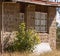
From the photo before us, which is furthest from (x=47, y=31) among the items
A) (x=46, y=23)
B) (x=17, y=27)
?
(x=17, y=27)

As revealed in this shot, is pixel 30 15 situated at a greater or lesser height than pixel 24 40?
greater

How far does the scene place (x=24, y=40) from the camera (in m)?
24.2

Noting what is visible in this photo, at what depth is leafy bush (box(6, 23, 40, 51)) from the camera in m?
24.2

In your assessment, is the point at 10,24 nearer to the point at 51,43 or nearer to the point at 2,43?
the point at 2,43

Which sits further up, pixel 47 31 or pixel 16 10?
Result: pixel 16 10

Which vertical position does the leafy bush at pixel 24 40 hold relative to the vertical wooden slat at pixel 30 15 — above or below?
below

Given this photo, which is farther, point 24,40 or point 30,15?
point 30,15

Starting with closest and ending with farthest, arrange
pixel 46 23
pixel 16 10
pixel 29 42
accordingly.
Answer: pixel 29 42
pixel 16 10
pixel 46 23

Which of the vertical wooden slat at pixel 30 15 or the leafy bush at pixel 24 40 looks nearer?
the leafy bush at pixel 24 40

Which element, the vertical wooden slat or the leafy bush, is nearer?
the leafy bush

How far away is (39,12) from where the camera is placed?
89.2 feet

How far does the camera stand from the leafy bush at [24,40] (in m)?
24.2

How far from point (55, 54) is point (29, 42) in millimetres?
2817

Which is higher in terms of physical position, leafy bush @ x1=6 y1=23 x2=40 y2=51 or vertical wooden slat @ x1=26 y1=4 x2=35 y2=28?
vertical wooden slat @ x1=26 y1=4 x2=35 y2=28
